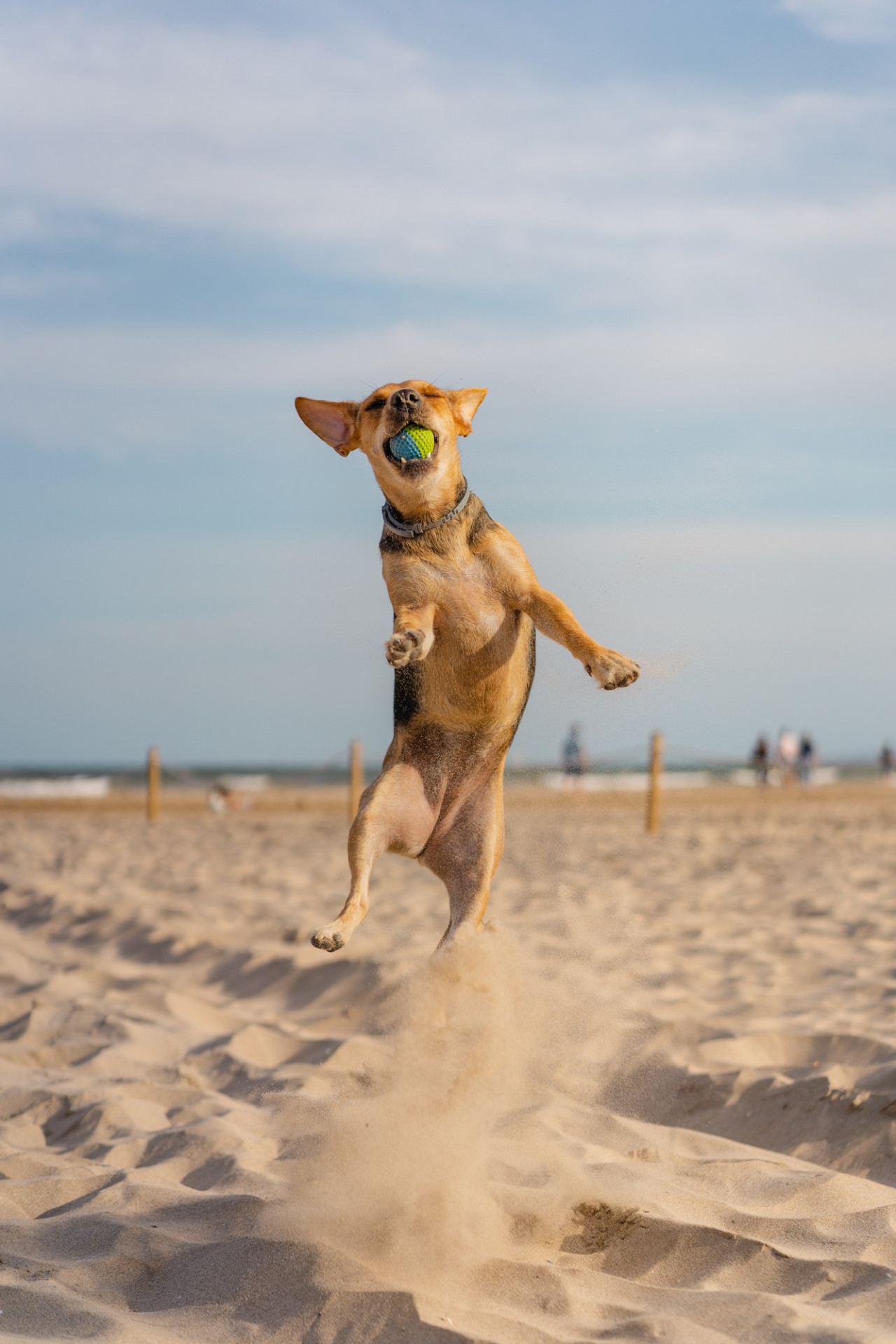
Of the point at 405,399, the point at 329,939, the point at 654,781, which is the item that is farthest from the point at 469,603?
the point at 654,781

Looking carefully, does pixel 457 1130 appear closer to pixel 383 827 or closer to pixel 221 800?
pixel 383 827

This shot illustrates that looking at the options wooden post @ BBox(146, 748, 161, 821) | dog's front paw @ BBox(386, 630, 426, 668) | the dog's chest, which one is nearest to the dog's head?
the dog's chest

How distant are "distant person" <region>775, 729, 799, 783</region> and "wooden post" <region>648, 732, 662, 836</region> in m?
16.6

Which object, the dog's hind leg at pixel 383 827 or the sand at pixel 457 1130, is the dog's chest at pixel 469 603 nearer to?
the dog's hind leg at pixel 383 827

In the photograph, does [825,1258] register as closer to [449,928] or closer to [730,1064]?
[449,928]

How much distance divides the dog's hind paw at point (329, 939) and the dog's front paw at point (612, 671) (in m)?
0.90

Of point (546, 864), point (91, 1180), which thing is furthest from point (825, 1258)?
point (546, 864)

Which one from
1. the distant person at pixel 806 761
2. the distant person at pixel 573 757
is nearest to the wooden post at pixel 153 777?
the distant person at pixel 573 757

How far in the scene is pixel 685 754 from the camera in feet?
59.6

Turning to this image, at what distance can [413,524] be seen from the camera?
336cm

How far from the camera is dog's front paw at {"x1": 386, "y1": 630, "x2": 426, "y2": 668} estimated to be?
2996 millimetres

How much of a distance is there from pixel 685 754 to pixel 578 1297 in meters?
15.3

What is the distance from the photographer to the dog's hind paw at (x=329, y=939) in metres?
3.01

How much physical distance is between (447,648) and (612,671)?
480 mm
